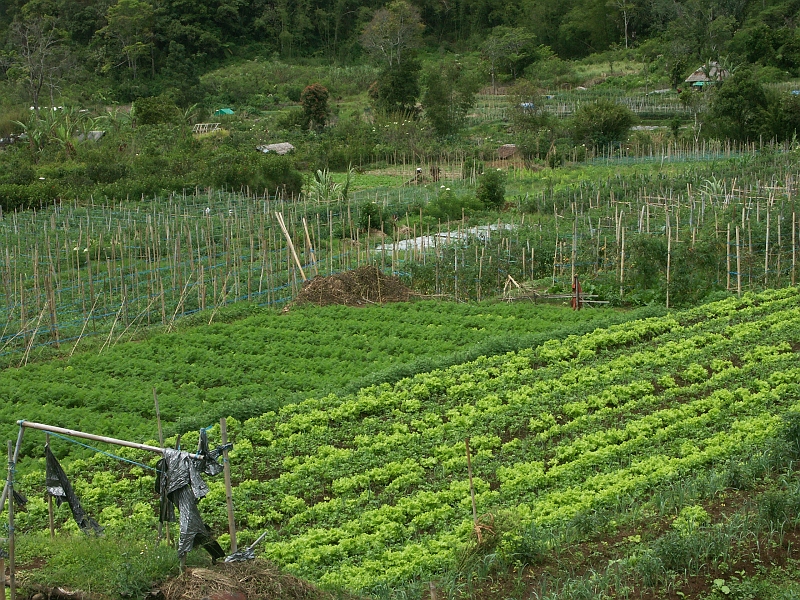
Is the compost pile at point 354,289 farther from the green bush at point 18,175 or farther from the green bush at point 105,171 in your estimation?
the green bush at point 18,175

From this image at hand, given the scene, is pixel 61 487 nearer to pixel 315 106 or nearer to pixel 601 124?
pixel 601 124

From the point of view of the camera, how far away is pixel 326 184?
3206 centimetres

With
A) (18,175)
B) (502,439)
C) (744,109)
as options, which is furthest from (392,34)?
(502,439)

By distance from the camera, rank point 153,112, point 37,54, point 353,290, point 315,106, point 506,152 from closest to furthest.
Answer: point 353,290
point 506,152
point 153,112
point 315,106
point 37,54

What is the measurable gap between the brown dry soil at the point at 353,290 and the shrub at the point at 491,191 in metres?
10.6

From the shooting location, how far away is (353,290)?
21.8 meters

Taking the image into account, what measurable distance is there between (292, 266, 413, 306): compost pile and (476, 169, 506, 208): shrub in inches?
418

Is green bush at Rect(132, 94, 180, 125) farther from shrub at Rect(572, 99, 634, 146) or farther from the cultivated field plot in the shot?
the cultivated field plot

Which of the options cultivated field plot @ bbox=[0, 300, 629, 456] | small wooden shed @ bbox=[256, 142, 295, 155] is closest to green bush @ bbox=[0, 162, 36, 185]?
small wooden shed @ bbox=[256, 142, 295, 155]

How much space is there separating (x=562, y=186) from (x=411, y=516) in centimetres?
2501

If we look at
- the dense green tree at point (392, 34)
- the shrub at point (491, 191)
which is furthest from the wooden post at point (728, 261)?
the dense green tree at point (392, 34)

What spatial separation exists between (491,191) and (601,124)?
14833 mm

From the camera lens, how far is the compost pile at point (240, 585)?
8750 mm

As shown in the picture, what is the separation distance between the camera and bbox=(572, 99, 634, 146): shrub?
4472cm
